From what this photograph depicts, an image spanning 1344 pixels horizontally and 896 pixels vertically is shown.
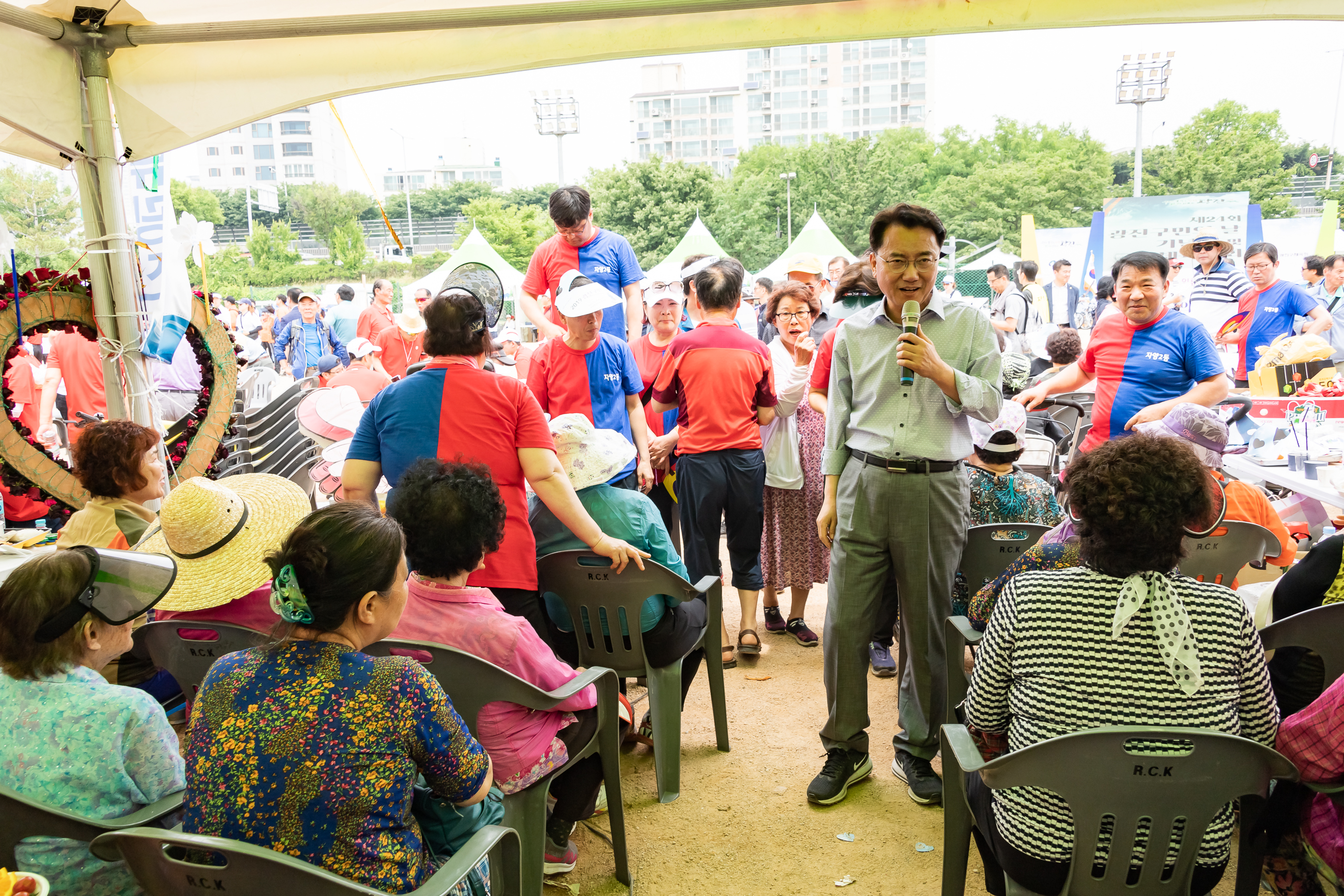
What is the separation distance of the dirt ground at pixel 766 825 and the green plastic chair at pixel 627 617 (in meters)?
Answer: 0.18

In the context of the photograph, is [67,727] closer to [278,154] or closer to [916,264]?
[916,264]

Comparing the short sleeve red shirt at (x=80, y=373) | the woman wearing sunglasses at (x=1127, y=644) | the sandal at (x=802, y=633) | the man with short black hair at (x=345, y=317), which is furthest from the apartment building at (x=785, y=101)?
the woman wearing sunglasses at (x=1127, y=644)

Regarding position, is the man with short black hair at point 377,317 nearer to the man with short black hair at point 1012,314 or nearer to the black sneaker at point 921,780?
the man with short black hair at point 1012,314

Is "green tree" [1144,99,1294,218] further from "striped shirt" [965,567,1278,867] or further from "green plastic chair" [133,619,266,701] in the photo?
"green plastic chair" [133,619,266,701]

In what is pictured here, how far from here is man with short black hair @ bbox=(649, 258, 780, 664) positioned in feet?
12.4

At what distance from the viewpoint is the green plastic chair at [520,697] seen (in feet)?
6.05

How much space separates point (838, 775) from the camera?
2807 millimetres

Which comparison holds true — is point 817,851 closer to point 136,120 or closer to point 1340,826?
point 1340,826

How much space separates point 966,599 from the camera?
115 inches

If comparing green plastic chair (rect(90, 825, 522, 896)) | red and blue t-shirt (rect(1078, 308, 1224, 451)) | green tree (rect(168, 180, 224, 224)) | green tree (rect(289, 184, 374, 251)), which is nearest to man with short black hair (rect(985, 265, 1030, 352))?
red and blue t-shirt (rect(1078, 308, 1224, 451))

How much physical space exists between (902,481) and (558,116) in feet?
114

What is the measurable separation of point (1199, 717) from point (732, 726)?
208 centimetres

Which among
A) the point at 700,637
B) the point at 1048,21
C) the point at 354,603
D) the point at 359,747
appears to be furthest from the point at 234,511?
the point at 1048,21

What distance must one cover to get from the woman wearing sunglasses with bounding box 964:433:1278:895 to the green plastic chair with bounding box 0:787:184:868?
5.34 ft
